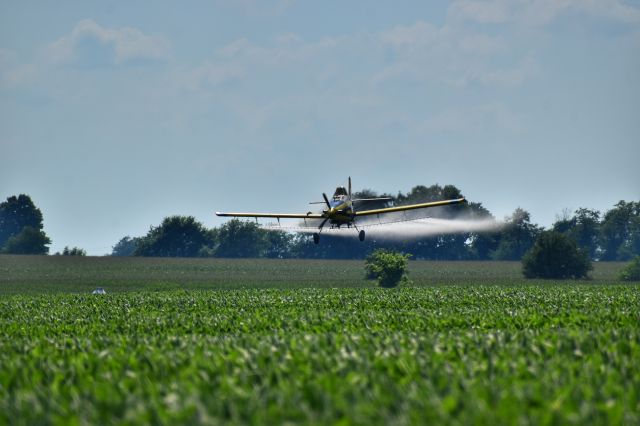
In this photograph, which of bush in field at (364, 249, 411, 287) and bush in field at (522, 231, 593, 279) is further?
bush in field at (522, 231, 593, 279)

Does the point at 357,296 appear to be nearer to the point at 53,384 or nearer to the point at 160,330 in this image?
the point at 160,330

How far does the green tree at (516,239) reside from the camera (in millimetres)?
185250

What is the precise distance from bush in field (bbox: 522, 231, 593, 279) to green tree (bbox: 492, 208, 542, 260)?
5741 centimetres

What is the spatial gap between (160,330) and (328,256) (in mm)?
147016

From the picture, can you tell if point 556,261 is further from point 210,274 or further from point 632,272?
point 210,274

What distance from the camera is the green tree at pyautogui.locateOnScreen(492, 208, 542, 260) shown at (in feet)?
608

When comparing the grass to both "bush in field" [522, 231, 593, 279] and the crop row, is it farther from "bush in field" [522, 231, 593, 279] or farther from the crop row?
the crop row

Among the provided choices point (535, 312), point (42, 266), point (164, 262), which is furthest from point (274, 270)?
point (535, 312)

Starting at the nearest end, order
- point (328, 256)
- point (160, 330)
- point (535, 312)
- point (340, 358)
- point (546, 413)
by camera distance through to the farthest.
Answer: point (546, 413)
point (340, 358)
point (160, 330)
point (535, 312)
point (328, 256)

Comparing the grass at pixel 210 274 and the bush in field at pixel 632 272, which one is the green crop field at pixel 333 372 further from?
the bush in field at pixel 632 272

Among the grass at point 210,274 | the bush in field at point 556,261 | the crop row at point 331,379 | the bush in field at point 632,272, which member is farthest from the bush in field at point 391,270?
the crop row at point 331,379

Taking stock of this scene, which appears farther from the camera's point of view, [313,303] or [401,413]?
[313,303]

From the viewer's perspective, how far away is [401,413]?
609 inches

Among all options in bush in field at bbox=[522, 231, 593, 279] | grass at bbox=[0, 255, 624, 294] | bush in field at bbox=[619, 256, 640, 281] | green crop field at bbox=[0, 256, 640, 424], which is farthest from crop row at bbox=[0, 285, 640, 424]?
bush in field at bbox=[619, 256, 640, 281]
